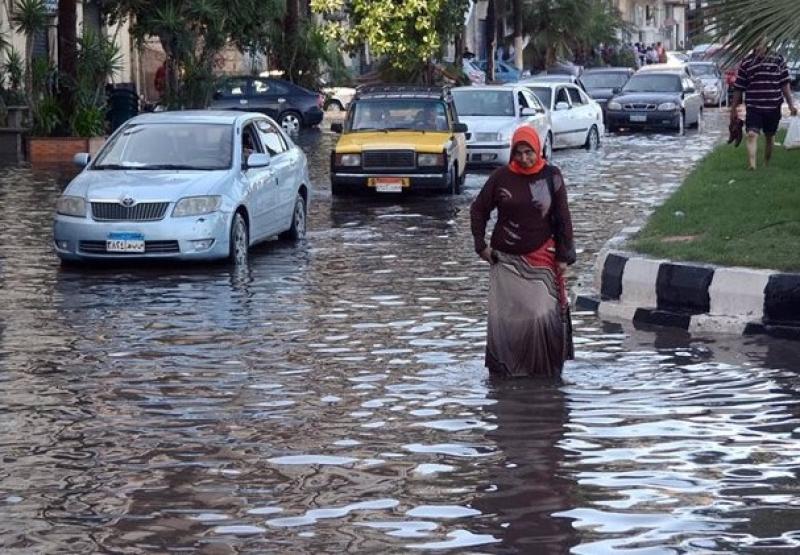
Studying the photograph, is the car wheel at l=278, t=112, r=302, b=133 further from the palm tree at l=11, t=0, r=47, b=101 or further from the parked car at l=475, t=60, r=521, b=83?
the parked car at l=475, t=60, r=521, b=83

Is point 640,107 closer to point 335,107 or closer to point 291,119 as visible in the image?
point 291,119

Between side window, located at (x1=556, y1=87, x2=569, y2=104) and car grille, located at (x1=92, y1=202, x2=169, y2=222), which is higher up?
side window, located at (x1=556, y1=87, x2=569, y2=104)

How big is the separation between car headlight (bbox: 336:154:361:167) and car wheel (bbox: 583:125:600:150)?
13018 mm

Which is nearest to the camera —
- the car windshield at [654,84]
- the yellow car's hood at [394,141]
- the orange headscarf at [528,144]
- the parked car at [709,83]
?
the orange headscarf at [528,144]

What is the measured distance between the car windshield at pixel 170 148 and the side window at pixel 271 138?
2.70 ft

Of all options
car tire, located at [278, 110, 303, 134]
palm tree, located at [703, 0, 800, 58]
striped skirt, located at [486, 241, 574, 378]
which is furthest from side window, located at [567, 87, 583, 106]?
striped skirt, located at [486, 241, 574, 378]

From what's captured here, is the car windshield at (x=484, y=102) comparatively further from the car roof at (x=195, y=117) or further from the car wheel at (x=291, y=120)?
the car roof at (x=195, y=117)

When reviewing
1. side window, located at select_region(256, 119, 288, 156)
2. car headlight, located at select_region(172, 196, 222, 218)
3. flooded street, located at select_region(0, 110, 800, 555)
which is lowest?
flooded street, located at select_region(0, 110, 800, 555)

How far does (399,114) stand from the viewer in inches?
1047

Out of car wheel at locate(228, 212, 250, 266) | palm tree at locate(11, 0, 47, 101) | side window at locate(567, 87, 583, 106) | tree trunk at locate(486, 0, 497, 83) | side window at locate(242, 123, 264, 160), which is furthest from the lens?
tree trunk at locate(486, 0, 497, 83)

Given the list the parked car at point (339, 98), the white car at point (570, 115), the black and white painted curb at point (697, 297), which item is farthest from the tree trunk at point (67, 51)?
the black and white painted curb at point (697, 297)

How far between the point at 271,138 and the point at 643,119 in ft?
84.2

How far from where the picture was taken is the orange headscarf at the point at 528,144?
11015 mm

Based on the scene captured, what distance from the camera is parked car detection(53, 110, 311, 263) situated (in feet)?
55.4
